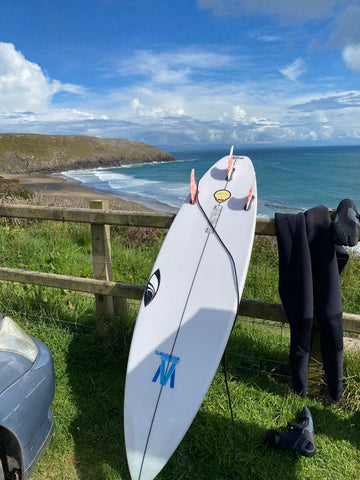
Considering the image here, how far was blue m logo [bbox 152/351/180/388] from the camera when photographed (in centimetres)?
206

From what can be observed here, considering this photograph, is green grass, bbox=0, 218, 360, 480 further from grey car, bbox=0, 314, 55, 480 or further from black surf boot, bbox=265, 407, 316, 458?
grey car, bbox=0, 314, 55, 480

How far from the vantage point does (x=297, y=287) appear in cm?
221

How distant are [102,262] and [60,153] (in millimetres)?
67745

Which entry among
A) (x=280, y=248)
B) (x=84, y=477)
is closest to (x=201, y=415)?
(x=84, y=477)

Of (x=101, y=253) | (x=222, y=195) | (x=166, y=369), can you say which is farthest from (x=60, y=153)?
(x=166, y=369)

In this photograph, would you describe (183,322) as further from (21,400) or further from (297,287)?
(21,400)

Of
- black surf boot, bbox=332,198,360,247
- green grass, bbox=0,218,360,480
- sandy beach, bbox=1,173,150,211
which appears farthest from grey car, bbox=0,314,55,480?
sandy beach, bbox=1,173,150,211

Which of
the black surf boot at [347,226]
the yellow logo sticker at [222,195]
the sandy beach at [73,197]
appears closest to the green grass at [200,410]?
the black surf boot at [347,226]

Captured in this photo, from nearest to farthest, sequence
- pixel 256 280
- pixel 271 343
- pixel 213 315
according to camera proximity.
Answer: pixel 213 315 → pixel 271 343 → pixel 256 280

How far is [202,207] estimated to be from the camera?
9.59 feet

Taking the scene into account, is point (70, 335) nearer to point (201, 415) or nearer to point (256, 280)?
point (201, 415)

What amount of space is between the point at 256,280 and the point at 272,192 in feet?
89.3

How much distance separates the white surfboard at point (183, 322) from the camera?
194 cm

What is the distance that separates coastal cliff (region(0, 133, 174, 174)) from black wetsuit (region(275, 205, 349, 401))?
173 feet
